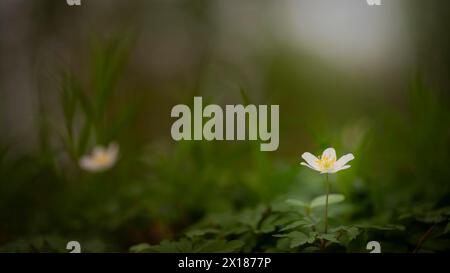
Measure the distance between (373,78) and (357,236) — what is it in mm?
761

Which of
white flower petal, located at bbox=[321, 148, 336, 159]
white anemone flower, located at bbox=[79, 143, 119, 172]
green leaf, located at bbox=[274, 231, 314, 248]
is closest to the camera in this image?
green leaf, located at bbox=[274, 231, 314, 248]

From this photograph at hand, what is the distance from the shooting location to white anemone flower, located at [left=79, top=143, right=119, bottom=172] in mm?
1121

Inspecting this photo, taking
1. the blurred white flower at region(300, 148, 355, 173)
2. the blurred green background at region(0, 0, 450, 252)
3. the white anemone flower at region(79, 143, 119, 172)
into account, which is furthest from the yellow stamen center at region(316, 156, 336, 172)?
the white anemone flower at region(79, 143, 119, 172)

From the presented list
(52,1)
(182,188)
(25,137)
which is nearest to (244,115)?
(182,188)

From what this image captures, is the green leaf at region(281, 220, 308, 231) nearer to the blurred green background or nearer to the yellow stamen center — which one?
the blurred green background

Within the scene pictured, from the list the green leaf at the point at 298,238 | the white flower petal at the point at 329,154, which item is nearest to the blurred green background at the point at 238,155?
the green leaf at the point at 298,238

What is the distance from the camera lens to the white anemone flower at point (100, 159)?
1121 mm

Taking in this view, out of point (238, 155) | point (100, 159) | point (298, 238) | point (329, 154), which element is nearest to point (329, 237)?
point (298, 238)

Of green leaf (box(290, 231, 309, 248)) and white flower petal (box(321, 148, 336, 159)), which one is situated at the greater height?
white flower petal (box(321, 148, 336, 159))

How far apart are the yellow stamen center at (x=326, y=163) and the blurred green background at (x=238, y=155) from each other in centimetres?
10

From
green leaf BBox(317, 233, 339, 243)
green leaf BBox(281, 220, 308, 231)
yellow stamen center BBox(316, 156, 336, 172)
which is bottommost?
green leaf BBox(317, 233, 339, 243)

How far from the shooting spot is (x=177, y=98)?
1270 mm

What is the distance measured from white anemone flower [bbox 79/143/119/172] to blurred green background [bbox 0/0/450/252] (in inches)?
1.0
